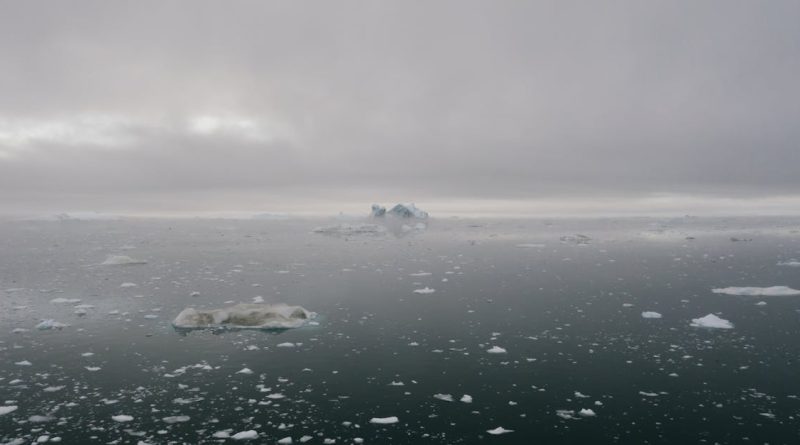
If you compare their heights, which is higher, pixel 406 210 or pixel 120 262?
pixel 406 210

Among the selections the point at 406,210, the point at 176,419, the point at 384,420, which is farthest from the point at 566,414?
the point at 406,210

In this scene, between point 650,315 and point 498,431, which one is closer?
point 498,431

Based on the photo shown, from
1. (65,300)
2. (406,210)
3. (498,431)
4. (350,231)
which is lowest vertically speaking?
(498,431)

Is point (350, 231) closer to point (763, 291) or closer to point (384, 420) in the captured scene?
point (763, 291)

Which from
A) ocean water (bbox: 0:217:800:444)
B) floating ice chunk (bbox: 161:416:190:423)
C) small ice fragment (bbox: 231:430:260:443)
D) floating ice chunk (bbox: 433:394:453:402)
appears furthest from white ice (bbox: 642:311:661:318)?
floating ice chunk (bbox: 161:416:190:423)

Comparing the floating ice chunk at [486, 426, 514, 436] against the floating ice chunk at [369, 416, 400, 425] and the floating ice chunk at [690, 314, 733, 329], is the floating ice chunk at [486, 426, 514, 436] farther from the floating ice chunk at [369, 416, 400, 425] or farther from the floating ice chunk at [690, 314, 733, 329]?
the floating ice chunk at [690, 314, 733, 329]

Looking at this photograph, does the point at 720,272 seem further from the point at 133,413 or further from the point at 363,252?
the point at 133,413

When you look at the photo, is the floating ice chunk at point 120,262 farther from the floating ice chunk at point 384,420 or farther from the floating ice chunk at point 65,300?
the floating ice chunk at point 384,420
